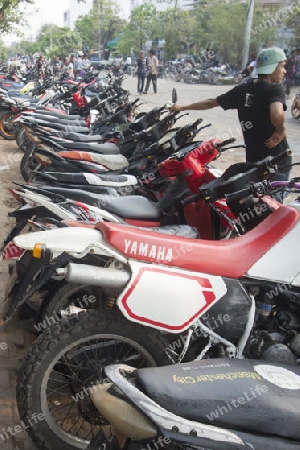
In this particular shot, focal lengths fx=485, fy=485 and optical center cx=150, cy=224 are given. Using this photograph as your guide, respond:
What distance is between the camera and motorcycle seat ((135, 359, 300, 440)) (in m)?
1.79

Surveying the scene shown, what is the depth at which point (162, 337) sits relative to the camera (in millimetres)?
2336

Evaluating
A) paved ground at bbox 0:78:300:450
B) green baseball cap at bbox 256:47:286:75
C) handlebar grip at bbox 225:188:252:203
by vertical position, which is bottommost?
paved ground at bbox 0:78:300:450

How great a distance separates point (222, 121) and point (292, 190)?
10.7 metres

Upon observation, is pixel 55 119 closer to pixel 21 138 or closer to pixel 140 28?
pixel 21 138

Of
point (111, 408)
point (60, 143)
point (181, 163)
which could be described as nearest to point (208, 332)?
point (111, 408)

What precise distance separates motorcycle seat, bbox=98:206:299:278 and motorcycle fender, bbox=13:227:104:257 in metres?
0.07

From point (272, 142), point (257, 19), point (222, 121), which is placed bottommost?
point (222, 121)

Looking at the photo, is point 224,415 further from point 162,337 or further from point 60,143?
point 60,143

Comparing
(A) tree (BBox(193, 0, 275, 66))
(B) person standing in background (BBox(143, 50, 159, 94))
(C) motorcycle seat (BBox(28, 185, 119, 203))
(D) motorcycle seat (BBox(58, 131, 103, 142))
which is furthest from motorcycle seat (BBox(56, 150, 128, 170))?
(A) tree (BBox(193, 0, 275, 66))

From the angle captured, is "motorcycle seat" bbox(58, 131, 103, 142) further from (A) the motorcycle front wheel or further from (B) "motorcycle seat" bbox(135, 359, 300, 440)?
(B) "motorcycle seat" bbox(135, 359, 300, 440)

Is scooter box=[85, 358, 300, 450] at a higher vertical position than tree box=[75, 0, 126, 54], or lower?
lower

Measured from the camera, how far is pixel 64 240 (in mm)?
2373

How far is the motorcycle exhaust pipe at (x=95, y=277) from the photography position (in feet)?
7.16

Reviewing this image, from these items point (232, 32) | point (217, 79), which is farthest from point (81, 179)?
point (232, 32)
